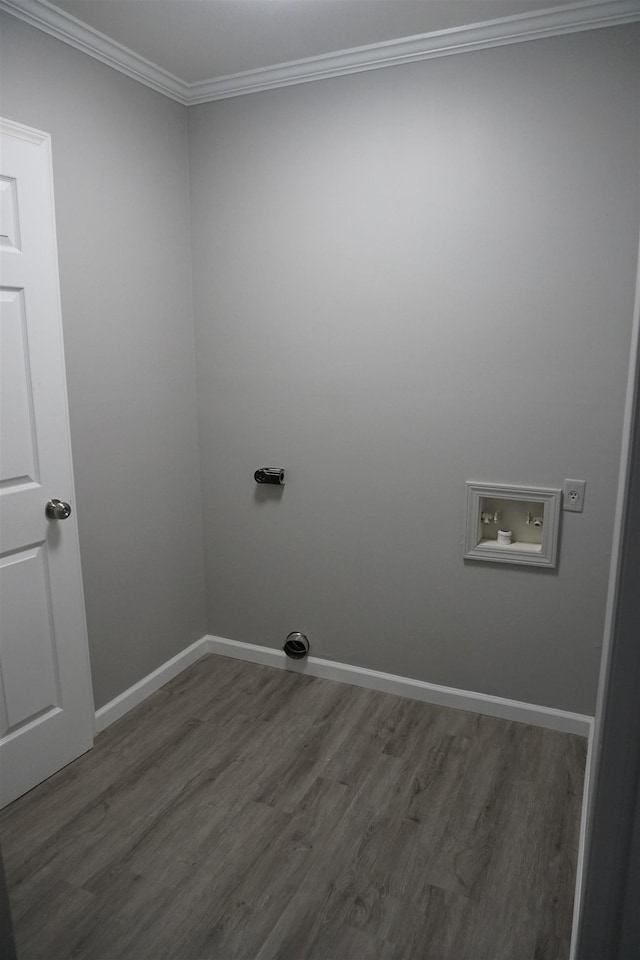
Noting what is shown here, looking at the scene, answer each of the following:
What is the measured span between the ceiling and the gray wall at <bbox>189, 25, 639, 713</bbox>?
16 centimetres

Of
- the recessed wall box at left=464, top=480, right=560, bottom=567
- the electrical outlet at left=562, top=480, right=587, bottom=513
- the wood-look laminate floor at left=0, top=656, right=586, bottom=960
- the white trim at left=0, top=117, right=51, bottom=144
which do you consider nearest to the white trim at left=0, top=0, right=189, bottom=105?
the white trim at left=0, top=117, right=51, bottom=144

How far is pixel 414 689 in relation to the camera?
2.79 m

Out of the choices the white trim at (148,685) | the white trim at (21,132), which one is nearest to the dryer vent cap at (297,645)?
the white trim at (148,685)

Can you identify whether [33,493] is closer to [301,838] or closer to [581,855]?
[301,838]

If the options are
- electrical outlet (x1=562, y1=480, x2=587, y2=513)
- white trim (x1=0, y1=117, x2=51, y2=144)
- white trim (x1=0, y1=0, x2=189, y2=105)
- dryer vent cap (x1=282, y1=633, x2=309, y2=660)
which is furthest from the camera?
dryer vent cap (x1=282, y1=633, x2=309, y2=660)

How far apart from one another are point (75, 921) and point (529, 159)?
9.17 feet

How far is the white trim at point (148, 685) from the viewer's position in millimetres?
2588

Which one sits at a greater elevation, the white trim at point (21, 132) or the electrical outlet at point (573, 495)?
the white trim at point (21, 132)

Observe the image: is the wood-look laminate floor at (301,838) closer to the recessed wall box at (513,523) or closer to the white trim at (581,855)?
the white trim at (581,855)

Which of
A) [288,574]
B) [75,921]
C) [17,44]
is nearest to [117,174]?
[17,44]

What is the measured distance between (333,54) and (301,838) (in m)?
2.79

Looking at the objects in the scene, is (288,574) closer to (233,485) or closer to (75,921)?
(233,485)

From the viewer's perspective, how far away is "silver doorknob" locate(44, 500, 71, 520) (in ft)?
7.11

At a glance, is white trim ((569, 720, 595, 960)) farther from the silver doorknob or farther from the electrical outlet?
the silver doorknob
